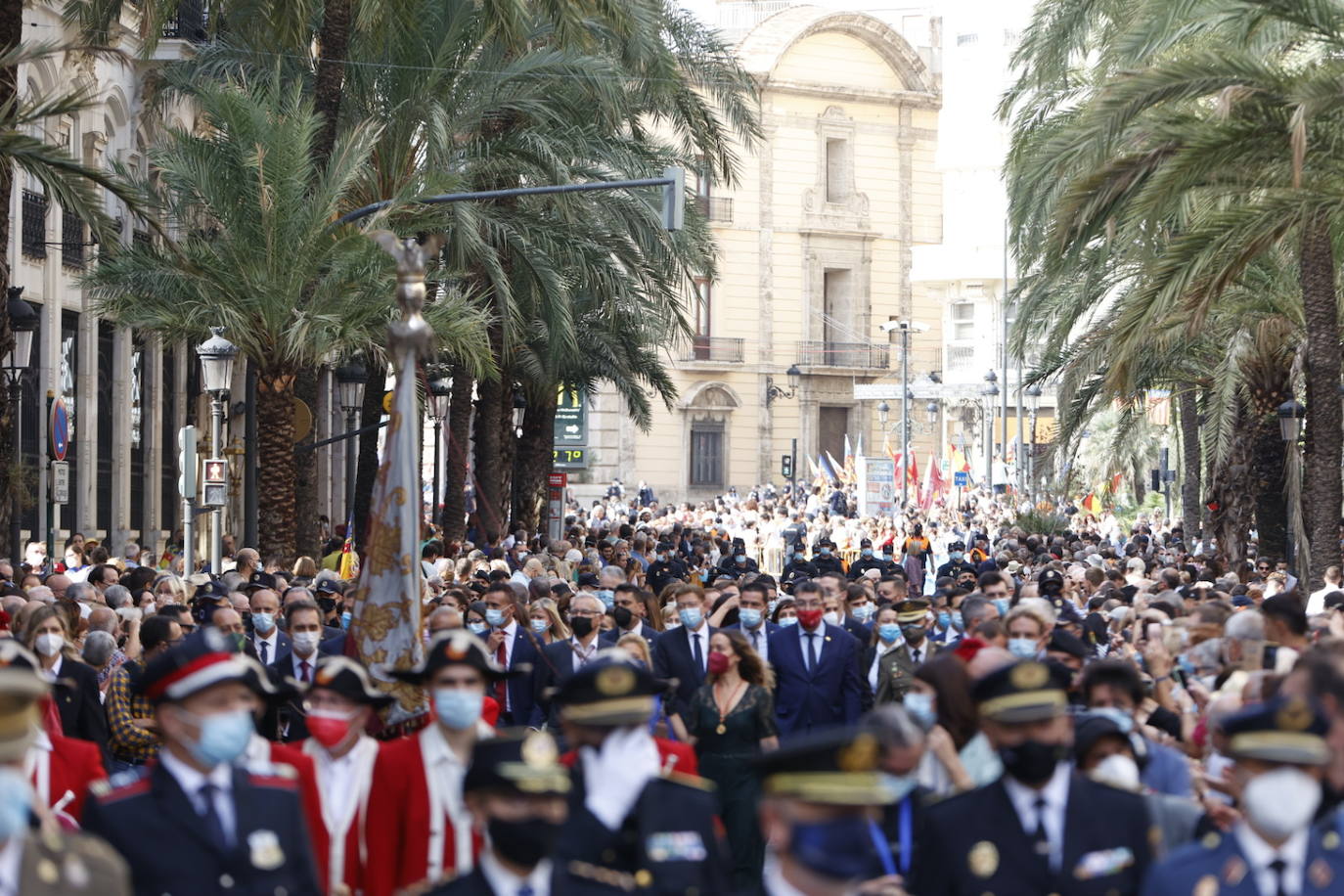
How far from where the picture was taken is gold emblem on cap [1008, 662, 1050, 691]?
6.37 m

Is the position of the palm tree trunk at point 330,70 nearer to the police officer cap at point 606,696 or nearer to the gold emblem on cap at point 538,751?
the police officer cap at point 606,696

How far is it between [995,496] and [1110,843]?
51.4 meters

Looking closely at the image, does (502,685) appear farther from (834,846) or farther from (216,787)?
(834,846)

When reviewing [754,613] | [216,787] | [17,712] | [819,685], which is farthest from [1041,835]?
[754,613]

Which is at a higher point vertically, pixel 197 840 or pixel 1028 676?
pixel 1028 676

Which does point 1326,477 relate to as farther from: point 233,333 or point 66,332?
point 66,332

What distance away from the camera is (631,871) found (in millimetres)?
6289

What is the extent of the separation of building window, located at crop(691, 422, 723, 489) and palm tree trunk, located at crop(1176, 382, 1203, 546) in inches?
1488

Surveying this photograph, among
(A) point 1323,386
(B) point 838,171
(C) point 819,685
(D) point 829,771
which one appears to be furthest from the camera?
(B) point 838,171

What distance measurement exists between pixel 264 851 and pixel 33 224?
25736mm

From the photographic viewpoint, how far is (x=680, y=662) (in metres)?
13.3

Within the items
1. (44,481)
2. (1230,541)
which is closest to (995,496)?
(1230,541)

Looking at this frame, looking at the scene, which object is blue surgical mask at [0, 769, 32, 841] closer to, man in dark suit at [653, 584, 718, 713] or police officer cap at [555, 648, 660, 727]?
police officer cap at [555, 648, 660, 727]

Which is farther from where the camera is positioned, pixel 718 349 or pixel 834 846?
pixel 718 349
